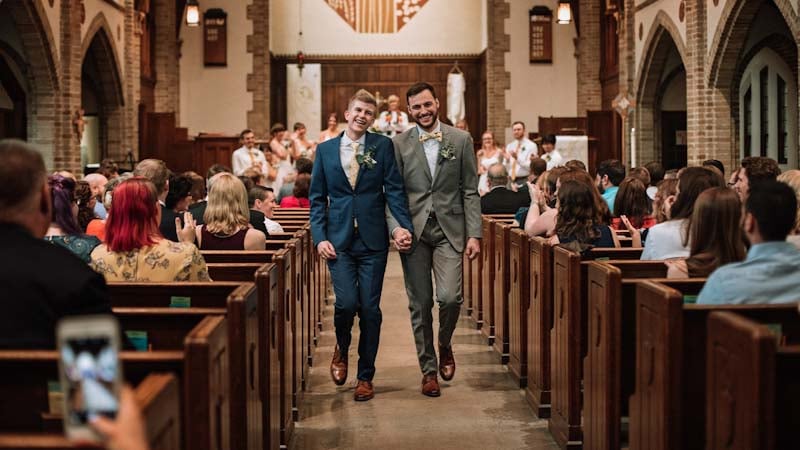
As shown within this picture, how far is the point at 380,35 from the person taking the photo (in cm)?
2256

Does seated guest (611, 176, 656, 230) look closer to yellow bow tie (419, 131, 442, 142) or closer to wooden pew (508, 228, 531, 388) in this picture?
wooden pew (508, 228, 531, 388)

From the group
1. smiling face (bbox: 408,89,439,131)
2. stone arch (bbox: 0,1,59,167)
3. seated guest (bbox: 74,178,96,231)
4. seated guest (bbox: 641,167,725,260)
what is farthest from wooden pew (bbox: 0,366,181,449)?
stone arch (bbox: 0,1,59,167)


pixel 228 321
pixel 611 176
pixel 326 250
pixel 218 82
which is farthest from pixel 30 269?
pixel 218 82

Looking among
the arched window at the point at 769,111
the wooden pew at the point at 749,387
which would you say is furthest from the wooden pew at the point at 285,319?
the arched window at the point at 769,111

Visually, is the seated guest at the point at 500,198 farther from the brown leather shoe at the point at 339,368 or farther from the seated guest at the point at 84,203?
the seated guest at the point at 84,203

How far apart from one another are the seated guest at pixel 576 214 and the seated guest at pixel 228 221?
176cm

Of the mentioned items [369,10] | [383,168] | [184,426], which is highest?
[369,10]

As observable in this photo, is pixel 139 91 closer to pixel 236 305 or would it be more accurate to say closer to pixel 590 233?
pixel 590 233

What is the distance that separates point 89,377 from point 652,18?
16.1 m

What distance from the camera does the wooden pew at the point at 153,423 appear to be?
178 centimetres

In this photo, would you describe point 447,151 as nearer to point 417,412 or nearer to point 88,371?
point 417,412

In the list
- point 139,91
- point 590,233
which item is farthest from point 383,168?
point 139,91

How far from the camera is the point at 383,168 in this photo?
A: 5.79 m

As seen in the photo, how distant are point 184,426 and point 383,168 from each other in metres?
3.10
